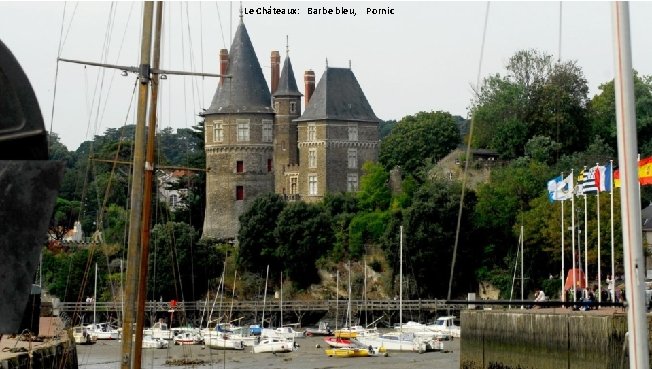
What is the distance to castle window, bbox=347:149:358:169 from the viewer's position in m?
115

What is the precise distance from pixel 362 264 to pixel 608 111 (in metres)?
21.2

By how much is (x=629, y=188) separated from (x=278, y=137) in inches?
4253

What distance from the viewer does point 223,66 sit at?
115 meters

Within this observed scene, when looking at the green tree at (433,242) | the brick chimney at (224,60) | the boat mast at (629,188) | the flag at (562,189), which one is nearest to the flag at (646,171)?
the flag at (562,189)

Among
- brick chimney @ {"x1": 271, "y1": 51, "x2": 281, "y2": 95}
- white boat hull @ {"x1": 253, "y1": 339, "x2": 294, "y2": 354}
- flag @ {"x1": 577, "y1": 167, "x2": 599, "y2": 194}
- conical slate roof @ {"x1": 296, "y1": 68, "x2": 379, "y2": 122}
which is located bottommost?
white boat hull @ {"x1": 253, "y1": 339, "x2": 294, "y2": 354}

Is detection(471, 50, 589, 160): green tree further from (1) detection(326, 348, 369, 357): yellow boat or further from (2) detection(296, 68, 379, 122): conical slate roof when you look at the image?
(1) detection(326, 348, 369, 357): yellow boat

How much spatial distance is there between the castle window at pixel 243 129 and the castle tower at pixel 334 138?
3.72 meters

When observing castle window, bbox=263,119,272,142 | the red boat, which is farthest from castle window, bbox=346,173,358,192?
the red boat

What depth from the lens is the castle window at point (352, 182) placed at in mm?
113062

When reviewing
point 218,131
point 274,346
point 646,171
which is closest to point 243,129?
point 218,131

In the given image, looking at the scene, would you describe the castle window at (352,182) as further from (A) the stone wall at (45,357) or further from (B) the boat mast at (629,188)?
(B) the boat mast at (629,188)

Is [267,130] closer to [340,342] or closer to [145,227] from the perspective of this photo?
[340,342]

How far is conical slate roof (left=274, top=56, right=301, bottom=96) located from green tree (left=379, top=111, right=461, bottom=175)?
26.2ft

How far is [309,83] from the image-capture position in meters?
117
